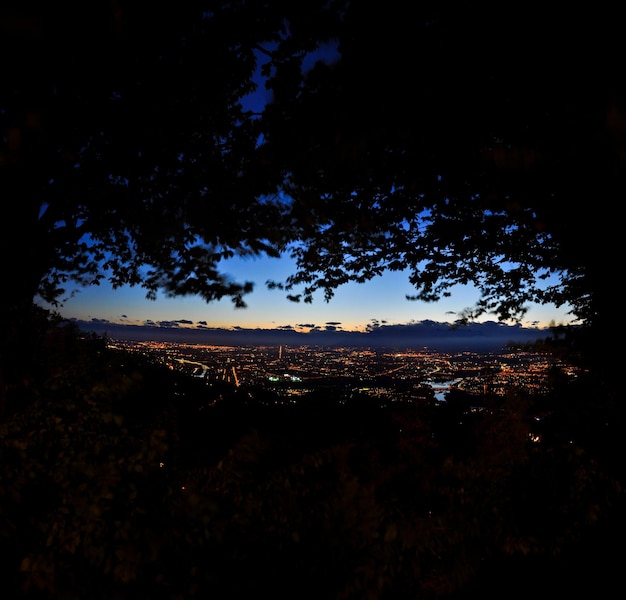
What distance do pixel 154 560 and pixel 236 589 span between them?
27.5 inches

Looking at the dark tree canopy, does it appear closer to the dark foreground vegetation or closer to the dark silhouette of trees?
the dark silhouette of trees

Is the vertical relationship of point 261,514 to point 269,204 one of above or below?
below

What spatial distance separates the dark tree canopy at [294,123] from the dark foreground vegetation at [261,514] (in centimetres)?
179

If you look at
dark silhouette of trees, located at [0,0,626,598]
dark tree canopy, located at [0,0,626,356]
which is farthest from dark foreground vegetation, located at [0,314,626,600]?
dark tree canopy, located at [0,0,626,356]

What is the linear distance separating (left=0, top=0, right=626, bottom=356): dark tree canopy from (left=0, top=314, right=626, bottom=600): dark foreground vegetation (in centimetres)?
179

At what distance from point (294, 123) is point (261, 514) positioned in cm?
426

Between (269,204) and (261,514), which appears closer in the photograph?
(261,514)

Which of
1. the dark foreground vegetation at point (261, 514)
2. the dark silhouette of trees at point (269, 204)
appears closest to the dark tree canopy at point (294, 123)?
the dark silhouette of trees at point (269, 204)

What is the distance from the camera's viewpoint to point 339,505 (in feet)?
10.2

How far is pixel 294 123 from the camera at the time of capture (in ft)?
13.3

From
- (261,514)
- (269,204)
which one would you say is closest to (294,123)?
(269,204)

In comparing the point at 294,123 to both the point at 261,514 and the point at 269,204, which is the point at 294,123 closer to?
the point at 269,204

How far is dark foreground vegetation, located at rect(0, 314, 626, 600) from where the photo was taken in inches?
112

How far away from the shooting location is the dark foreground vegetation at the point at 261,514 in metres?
2.84
